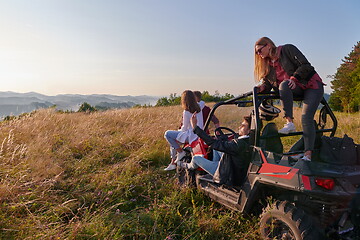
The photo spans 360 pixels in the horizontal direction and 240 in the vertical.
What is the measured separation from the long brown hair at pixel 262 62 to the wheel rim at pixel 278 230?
5.61ft

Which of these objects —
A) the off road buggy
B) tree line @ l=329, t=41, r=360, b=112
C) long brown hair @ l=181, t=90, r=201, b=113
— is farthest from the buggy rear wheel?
tree line @ l=329, t=41, r=360, b=112

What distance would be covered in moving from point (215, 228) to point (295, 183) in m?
1.17

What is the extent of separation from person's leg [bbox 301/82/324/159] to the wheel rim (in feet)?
2.82

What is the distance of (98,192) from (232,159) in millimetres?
2181

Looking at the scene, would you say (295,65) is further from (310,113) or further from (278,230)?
(278,230)

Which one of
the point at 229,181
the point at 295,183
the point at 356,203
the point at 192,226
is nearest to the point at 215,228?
the point at 192,226

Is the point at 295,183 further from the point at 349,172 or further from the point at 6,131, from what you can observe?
the point at 6,131

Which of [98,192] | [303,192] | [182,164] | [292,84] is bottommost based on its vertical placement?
[98,192]

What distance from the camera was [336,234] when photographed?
2.53m

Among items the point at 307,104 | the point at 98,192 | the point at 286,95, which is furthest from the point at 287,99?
the point at 98,192

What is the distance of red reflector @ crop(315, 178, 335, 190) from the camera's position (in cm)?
229

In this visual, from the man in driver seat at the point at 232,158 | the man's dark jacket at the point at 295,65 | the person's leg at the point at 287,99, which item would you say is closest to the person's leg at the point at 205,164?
the man in driver seat at the point at 232,158

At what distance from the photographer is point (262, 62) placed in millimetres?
3498

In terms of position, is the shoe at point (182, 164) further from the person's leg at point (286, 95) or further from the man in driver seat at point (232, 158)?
the person's leg at point (286, 95)
